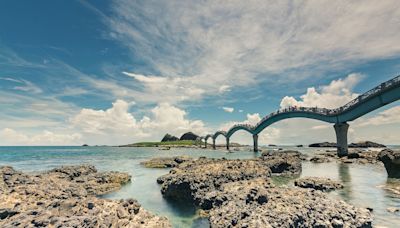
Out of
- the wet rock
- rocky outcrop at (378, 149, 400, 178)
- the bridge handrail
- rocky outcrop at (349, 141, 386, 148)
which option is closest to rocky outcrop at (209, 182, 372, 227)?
the wet rock

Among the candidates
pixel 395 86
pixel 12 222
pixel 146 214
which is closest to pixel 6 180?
pixel 12 222

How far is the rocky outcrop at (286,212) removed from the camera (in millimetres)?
12242

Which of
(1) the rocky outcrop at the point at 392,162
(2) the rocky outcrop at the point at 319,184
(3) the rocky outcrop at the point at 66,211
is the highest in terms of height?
(1) the rocky outcrop at the point at 392,162

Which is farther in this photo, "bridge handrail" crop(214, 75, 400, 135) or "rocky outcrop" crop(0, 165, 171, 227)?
"bridge handrail" crop(214, 75, 400, 135)

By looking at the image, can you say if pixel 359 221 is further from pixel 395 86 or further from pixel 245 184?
pixel 395 86

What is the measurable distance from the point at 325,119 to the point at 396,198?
2096 inches

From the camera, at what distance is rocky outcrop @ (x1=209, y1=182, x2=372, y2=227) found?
12242 mm

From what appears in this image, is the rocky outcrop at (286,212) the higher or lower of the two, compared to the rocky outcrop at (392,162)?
lower

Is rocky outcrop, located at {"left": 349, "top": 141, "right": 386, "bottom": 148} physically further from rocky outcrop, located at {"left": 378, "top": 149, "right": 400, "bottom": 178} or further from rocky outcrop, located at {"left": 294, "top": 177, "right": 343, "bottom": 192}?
rocky outcrop, located at {"left": 294, "top": 177, "right": 343, "bottom": 192}

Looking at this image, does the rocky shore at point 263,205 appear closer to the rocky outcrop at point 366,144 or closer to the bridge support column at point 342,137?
the bridge support column at point 342,137

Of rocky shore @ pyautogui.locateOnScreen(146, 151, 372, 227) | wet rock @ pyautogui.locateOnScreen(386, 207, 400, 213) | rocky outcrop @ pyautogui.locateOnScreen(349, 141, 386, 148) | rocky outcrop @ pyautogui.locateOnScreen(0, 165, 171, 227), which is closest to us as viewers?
rocky outcrop @ pyautogui.locateOnScreen(0, 165, 171, 227)

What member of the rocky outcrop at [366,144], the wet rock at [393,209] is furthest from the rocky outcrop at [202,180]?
the rocky outcrop at [366,144]

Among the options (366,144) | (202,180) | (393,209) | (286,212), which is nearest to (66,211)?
(286,212)

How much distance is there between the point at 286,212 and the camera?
41.1ft
